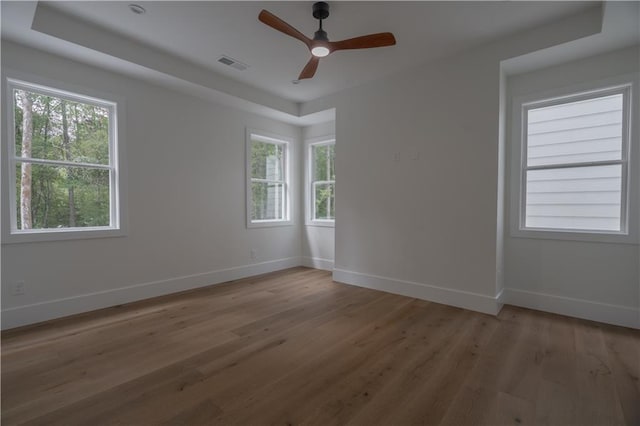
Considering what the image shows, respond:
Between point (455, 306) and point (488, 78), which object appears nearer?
point (488, 78)

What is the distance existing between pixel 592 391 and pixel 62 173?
4.83m

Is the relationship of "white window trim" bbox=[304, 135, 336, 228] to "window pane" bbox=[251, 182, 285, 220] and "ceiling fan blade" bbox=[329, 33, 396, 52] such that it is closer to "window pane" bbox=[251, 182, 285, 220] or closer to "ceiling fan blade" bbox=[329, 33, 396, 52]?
"window pane" bbox=[251, 182, 285, 220]

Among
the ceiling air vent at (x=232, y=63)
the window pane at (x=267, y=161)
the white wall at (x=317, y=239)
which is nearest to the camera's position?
the ceiling air vent at (x=232, y=63)

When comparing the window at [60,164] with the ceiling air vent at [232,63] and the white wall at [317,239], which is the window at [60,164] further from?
the white wall at [317,239]

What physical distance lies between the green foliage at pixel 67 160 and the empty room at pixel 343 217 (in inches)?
0.8

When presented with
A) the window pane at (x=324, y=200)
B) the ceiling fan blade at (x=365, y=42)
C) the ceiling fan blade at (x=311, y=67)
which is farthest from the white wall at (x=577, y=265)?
the window pane at (x=324, y=200)

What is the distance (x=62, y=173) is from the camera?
10.0 ft

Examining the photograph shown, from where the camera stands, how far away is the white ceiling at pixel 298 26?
2.48m

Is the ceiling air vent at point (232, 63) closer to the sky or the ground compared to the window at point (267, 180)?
closer to the sky

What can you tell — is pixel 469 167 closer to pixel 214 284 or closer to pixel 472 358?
pixel 472 358

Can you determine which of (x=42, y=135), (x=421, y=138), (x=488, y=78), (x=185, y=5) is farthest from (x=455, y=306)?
(x=42, y=135)

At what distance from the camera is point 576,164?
303 centimetres

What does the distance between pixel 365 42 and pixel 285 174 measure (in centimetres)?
317

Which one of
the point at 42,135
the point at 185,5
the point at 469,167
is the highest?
the point at 185,5
